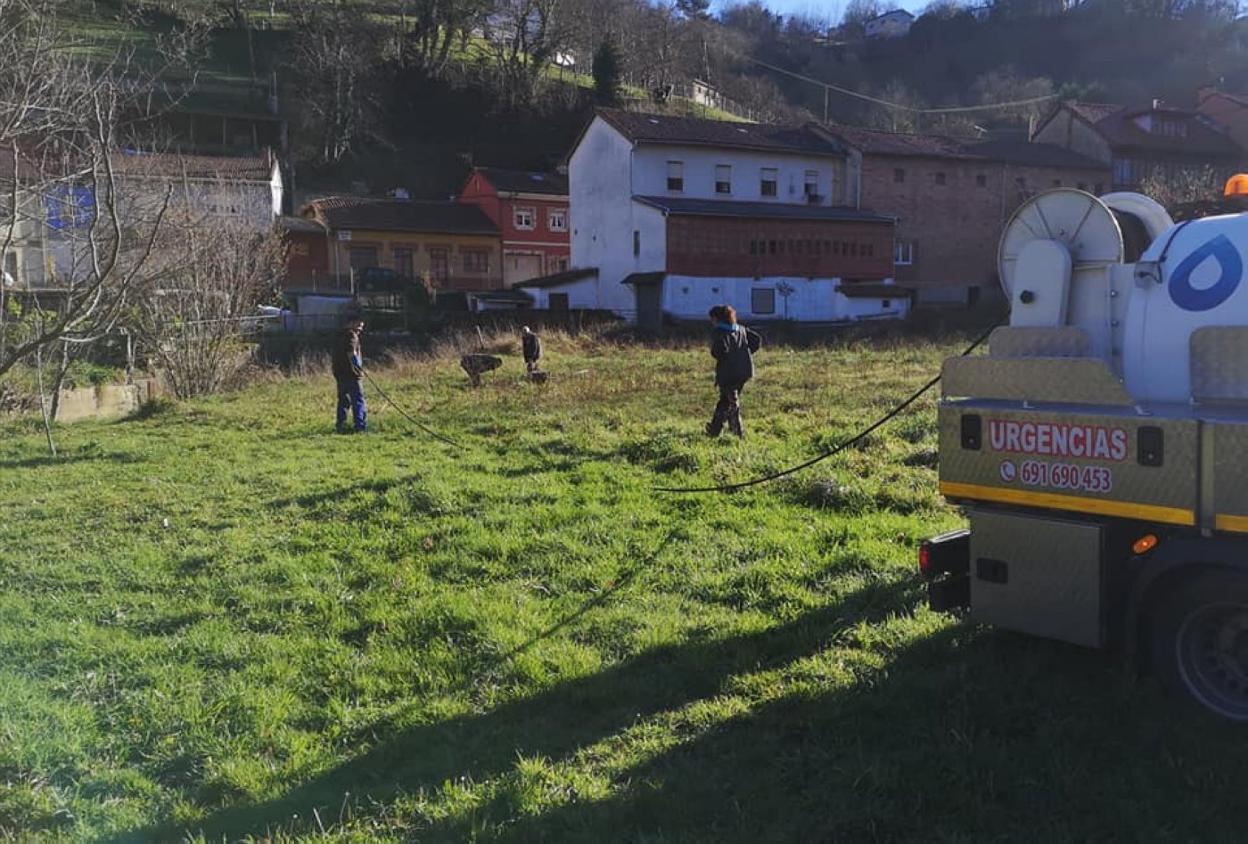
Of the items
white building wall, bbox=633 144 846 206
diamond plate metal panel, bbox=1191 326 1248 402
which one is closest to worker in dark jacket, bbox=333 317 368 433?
diamond plate metal panel, bbox=1191 326 1248 402

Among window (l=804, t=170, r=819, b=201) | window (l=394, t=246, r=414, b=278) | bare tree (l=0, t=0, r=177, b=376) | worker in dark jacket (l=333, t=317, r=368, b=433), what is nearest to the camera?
bare tree (l=0, t=0, r=177, b=376)

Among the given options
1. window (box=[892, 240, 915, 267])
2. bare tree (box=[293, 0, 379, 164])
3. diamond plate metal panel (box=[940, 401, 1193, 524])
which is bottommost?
diamond plate metal panel (box=[940, 401, 1193, 524])

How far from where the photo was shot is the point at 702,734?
4215 millimetres

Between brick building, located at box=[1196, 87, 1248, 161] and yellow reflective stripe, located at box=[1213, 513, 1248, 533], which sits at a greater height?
brick building, located at box=[1196, 87, 1248, 161]

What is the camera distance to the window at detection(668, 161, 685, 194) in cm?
4634

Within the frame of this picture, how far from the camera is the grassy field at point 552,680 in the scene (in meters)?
3.58

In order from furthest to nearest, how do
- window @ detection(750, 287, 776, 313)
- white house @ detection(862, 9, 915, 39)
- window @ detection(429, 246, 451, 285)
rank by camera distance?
white house @ detection(862, 9, 915, 39), window @ detection(429, 246, 451, 285), window @ detection(750, 287, 776, 313)

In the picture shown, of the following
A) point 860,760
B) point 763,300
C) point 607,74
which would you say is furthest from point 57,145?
point 607,74

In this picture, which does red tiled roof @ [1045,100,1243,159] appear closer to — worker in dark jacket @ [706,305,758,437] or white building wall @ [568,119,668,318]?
white building wall @ [568,119,668,318]

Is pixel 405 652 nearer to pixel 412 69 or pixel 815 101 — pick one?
pixel 412 69

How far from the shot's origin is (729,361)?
1149cm

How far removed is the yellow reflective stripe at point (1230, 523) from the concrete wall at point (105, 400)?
820 inches

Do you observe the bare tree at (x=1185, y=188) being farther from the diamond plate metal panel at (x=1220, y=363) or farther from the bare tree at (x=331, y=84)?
the bare tree at (x=331, y=84)

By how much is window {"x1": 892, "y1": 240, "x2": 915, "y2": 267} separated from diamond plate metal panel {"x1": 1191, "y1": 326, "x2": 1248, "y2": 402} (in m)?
50.0
